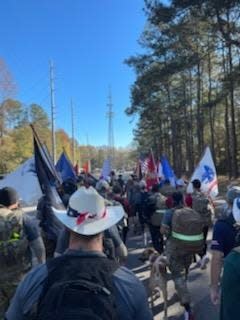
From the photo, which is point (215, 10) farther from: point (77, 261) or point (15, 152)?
point (15, 152)

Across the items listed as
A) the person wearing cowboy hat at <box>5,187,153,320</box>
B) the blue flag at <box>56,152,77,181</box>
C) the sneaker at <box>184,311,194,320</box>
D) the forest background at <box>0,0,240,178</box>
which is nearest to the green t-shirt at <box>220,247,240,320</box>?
the person wearing cowboy hat at <box>5,187,153,320</box>

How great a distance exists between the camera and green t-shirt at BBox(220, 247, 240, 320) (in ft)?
8.78

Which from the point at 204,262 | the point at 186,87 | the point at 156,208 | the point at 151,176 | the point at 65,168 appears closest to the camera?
the point at 204,262

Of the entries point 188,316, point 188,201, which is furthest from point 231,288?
point 188,201

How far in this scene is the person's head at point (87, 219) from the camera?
2.57 m

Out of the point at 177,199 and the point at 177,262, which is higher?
the point at 177,199

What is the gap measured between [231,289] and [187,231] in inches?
169

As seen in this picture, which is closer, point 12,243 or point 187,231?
point 12,243

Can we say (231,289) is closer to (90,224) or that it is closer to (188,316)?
(90,224)

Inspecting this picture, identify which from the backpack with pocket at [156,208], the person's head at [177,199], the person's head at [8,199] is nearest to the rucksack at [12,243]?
the person's head at [8,199]

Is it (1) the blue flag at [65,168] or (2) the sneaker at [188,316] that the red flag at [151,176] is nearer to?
(1) the blue flag at [65,168]

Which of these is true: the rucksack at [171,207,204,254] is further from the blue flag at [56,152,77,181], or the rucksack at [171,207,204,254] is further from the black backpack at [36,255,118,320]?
the blue flag at [56,152,77,181]

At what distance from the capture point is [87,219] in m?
2.70

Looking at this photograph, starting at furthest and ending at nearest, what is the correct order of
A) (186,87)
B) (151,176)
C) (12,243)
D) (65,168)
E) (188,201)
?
1. (186,87)
2. (151,176)
3. (65,168)
4. (188,201)
5. (12,243)
